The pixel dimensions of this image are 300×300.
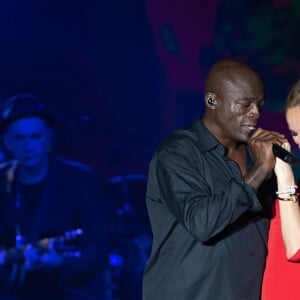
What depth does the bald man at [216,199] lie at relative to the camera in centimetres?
166

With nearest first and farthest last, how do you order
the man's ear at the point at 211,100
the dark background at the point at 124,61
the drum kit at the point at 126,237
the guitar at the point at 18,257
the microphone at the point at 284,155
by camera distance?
the microphone at the point at 284,155
the man's ear at the point at 211,100
the guitar at the point at 18,257
the dark background at the point at 124,61
the drum kit at the point at 126,237

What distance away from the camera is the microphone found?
1.66 m

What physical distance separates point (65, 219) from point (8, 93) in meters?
0.63

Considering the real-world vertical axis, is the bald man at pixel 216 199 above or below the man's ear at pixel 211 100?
below

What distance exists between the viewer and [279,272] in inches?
69.6

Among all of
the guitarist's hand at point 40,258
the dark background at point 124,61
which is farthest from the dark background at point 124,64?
the guitarist's hand at point 40,258

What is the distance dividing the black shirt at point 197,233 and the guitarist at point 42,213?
1.19m

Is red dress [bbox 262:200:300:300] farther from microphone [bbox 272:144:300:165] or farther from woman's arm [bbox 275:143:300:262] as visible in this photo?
microphone [bbox 272:144:300:165]

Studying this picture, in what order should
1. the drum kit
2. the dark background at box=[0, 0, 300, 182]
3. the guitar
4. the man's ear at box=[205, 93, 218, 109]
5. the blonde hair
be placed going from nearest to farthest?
1. the blonde hair
2. the man's ear at box=[205, 93, 218, 109]
3. the guitar
4. the dark background at box=[0, 0, 300, 182]
5. the drum kit

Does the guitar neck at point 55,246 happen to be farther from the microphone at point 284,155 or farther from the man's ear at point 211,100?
the microphone at point 284,155

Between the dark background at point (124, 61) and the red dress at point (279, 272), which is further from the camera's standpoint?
the dark background at point (124, 61)

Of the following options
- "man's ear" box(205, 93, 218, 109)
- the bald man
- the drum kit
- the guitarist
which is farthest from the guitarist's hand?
"man's ear" box(205, 93, 218, 109)

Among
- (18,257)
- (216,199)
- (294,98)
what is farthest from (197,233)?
(18,257)

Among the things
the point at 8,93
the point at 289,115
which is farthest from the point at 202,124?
the point at 8,93
